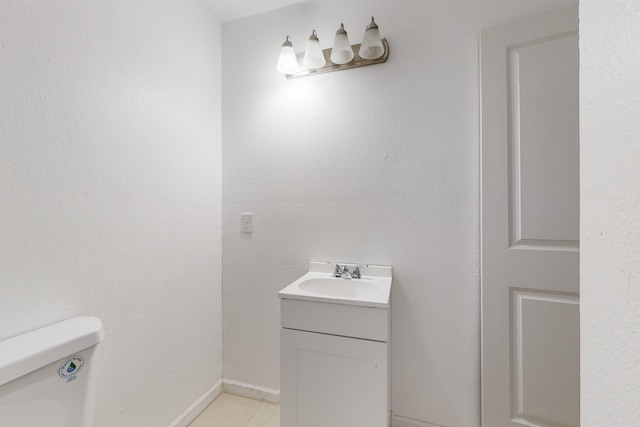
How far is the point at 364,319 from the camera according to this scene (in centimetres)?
112

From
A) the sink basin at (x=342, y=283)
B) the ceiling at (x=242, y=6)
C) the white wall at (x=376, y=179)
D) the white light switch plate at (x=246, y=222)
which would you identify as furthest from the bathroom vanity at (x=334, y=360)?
the ceiling at (x=242, y=6)

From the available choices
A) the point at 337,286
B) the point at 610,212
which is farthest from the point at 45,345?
the point at 610,212

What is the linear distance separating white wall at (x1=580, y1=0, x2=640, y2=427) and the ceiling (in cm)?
159

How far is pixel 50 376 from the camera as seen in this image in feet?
2.71

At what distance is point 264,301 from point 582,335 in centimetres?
147

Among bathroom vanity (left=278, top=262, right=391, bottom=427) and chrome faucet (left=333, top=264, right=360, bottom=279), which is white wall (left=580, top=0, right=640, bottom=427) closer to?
bathroom vanity (left=278, top=262, right=391, bottom=427)

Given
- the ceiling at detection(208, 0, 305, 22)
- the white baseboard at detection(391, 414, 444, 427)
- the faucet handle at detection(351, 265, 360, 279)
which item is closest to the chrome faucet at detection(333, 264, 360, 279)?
the faucet handle at detection(351, 265, 360, 279)

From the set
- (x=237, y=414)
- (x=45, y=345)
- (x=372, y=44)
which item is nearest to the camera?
(x=45, y=345)

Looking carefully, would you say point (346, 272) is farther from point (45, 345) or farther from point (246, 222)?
point (45, 345)

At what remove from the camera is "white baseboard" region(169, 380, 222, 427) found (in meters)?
1.45

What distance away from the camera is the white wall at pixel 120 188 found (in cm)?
90

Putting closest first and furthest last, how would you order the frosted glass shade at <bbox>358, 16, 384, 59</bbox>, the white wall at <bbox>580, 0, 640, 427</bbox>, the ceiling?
the white wall at <bbox>580, 0, 640, 427</bbox> → the frosted glass shade at <bbox>358, 16, 384, 59</bbox> → the ceiling

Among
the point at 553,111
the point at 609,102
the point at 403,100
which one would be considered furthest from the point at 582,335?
the point at 403,100

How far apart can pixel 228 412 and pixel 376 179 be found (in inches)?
60.2
